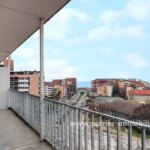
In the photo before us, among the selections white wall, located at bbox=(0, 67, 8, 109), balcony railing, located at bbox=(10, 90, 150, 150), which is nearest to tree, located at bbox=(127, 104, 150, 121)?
balcony railing, located at bbox=(10, 90, 150, 150)

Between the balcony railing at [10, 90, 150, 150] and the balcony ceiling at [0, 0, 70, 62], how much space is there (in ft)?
4.81

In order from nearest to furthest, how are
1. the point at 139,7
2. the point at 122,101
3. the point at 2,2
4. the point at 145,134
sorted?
the point at 145,134, the point at 122,101, the point at 2,2, the point at 139,7

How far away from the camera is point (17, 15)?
234cm

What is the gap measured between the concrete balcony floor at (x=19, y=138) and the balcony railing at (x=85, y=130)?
0.59 ft

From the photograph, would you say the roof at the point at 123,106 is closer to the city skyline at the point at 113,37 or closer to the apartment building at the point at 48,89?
the city skyline at the point at 113,37

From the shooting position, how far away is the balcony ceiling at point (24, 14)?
1934 millimetres

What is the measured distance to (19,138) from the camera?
268 centimetres

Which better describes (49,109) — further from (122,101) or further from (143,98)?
(143,98)

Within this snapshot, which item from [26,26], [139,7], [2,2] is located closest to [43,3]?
[2,2]

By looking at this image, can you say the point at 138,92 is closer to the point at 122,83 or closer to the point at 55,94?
the point at 122,83

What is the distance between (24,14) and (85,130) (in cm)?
206

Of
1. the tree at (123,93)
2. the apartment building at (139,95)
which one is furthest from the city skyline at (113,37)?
the tree at (123,93)

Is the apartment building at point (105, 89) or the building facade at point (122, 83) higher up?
the building facade at point (122, 83)

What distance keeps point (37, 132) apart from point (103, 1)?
9.71ft
